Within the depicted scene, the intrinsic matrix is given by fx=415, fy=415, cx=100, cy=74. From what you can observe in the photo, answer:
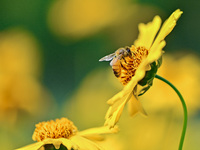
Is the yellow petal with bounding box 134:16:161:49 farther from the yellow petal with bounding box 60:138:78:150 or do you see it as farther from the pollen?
the yellow petal with bounding box 60:138:78:150

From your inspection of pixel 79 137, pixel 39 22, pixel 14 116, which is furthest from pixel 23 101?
pixel 79 137

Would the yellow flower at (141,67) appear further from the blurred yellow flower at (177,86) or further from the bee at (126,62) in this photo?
the blurred yellow flower at (177,86)

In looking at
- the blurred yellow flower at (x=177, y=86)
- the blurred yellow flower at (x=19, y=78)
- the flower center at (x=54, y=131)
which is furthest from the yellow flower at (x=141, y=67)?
the blurred yellow flower at (x=19, y=78)

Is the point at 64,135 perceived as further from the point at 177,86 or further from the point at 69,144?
the point at 177,86

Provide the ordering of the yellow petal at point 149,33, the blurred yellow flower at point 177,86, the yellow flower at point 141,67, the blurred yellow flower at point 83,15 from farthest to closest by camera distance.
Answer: the blurred yellow flower at point 83,15
the blurred yellow flower at point 177,86
the yellow petal at point 149,33
the yellow flower at point 141,67

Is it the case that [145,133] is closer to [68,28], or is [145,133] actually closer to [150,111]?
[150,111]

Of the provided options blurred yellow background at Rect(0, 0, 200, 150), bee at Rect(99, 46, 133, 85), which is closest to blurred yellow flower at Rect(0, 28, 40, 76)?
blurred yellow background at Rect(0, 0, 200, 150)
